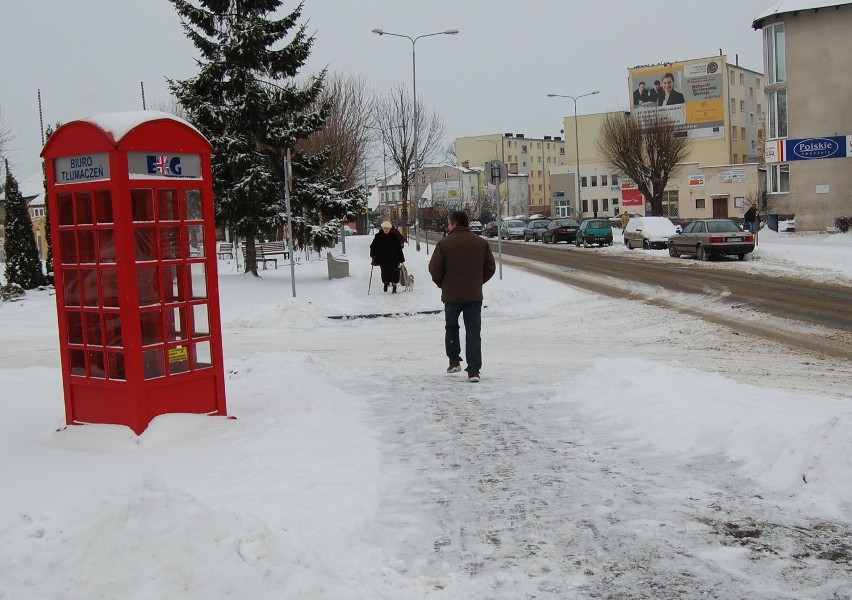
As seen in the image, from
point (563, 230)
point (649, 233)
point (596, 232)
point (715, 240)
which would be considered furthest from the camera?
point (563, 230)

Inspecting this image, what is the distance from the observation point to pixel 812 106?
4169 centimetres

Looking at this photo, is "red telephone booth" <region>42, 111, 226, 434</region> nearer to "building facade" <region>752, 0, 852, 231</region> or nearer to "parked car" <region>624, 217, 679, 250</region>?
"parked car" <region>624, 217, 679, 250</region>

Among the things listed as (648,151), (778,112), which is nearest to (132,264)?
(778,112)

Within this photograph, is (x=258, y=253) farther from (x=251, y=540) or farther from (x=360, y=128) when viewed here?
(x=251, y=540)

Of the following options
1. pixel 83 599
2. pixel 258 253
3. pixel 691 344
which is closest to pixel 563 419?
pixel 83 599

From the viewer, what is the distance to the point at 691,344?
1259 centimetres

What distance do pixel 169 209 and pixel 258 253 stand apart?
2730 centimetres

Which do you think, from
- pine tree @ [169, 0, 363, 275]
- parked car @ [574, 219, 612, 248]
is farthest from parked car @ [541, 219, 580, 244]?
pine tree @ [169, 0, 363, 275]

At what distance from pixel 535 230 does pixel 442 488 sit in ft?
176

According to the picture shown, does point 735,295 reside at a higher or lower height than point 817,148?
lower

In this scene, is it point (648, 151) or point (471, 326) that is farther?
point (648, 151)

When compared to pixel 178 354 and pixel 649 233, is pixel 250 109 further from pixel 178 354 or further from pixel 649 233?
pixel 649 233

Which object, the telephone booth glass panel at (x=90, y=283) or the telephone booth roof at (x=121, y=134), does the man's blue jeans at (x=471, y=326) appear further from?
the telephone booth glass panel at (x=90, y=283)

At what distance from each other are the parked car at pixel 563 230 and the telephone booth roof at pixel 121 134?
1751 inches
